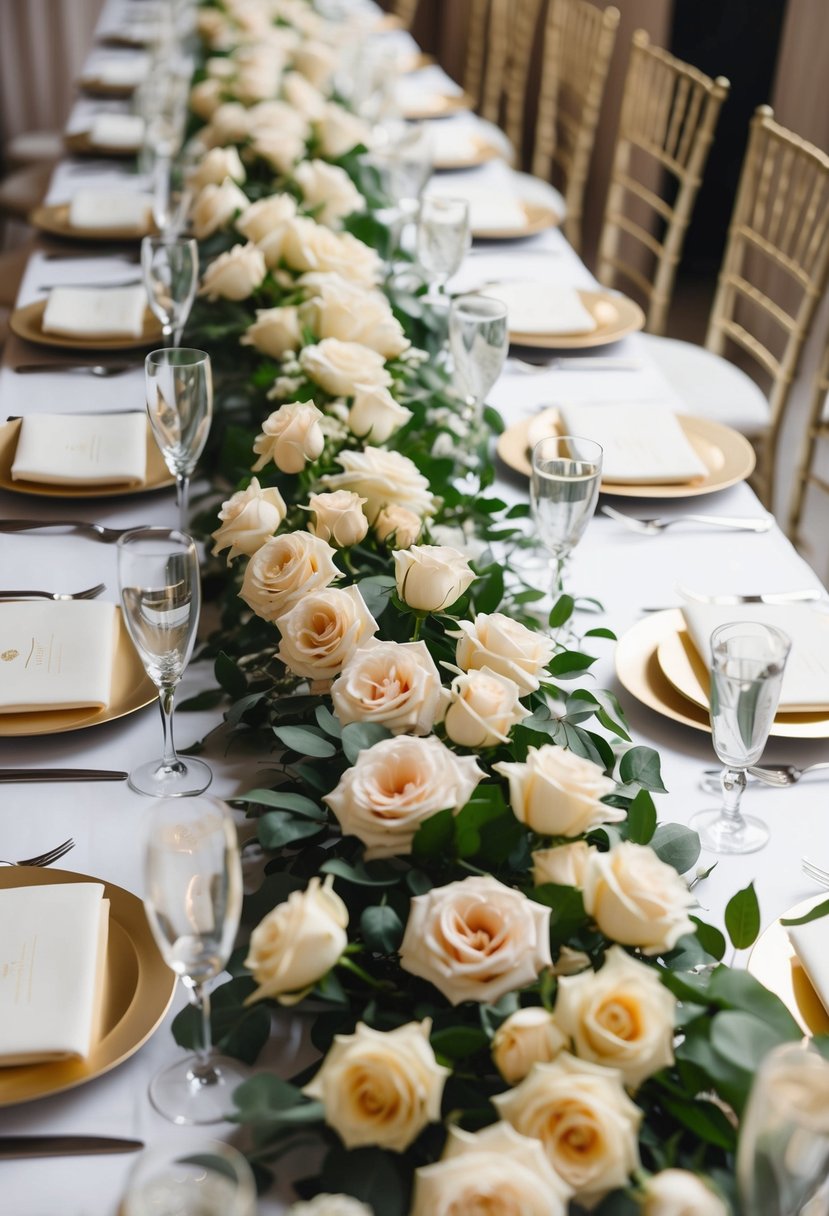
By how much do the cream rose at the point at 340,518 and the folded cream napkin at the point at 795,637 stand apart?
353 mm

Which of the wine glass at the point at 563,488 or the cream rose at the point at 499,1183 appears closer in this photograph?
the cream rose at the point at 499,1183

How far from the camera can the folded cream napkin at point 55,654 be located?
4.09 ft

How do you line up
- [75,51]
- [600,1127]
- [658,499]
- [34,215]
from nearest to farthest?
[600,1127], [658,499], [34,215], [75,51]

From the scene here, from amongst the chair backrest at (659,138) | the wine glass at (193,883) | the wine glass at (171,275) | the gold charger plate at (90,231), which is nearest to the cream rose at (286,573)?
Answer: the wine glass at (193,883)

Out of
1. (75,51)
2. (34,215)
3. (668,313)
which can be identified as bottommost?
(668,313)

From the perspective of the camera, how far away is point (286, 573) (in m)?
1.14

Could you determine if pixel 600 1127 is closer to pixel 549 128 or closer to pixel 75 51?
pixel 549 128

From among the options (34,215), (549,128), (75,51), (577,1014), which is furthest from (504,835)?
(75,51)

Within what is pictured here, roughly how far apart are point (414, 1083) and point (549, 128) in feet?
Answer: 13.9

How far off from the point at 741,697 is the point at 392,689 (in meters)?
0.27

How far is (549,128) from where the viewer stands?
4496 mm

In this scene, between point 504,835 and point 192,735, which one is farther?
point 192,735

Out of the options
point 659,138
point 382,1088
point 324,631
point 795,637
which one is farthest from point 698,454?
point 659,138

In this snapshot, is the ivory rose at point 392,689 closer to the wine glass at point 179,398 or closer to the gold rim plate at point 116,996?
the gold rim plate at point 116,996
